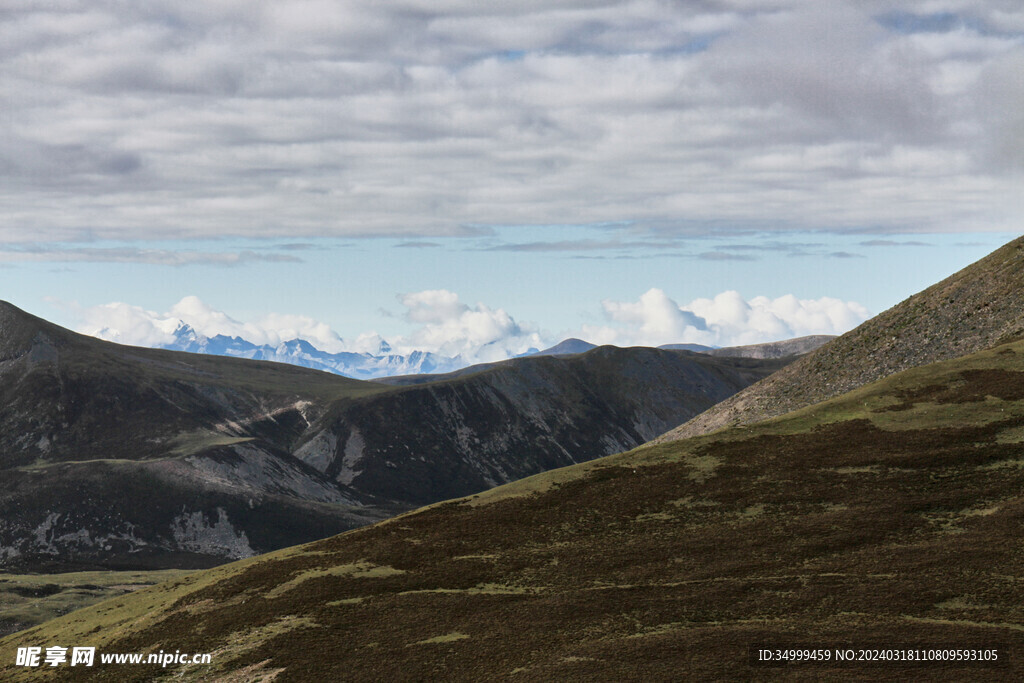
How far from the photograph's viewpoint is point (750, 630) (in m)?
49.2

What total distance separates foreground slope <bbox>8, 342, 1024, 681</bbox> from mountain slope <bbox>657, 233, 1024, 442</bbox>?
20517 mm

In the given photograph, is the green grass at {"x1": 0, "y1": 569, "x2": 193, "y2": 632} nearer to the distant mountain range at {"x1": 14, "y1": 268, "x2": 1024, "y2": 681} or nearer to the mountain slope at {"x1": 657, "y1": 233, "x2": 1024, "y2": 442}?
the distant mountain range at {"x1": 14, "y1": 268, "x2": 1024, "y2": 681}

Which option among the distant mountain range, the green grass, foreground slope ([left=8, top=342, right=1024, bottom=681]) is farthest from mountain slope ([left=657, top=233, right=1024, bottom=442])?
the green grass

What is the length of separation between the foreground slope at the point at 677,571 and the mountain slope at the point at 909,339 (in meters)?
20.5

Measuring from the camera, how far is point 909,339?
118m

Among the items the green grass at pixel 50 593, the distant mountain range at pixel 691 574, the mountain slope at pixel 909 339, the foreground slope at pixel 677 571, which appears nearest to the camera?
the distant mountain range at pixel 691 574

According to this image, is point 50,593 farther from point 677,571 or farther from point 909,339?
point 909,339

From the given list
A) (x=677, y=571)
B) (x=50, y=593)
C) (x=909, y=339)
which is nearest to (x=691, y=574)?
(x=677, y=571)

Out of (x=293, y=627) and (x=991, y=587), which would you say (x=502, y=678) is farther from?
(x=991, y=587)

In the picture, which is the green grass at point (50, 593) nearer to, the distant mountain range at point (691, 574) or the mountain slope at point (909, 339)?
the distant mountain range at point (691, 574)

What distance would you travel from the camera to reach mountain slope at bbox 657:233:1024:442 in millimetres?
109250

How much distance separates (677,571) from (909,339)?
73.9 m

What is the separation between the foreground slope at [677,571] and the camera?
49.0 metres

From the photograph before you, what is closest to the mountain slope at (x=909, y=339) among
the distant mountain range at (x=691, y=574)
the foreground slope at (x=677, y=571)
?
the distant mountain range at (x=691, y=574)
